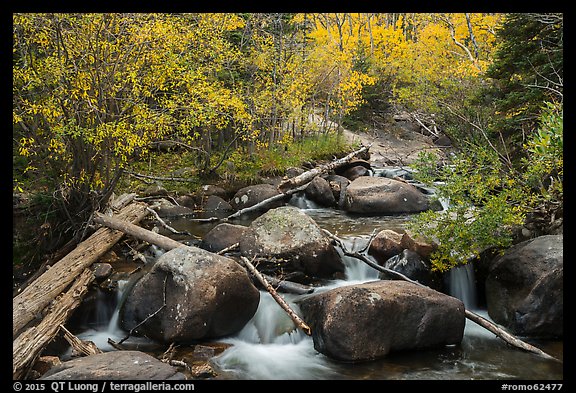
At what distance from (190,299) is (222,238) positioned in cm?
346

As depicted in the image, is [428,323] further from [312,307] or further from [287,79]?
[287,79]

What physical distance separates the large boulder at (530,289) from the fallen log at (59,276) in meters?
7.66

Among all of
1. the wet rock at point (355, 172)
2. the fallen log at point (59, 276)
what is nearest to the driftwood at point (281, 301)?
the fallen log at point (59, 276)

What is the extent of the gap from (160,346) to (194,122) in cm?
526

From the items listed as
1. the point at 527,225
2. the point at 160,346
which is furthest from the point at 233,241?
the point at 527,225

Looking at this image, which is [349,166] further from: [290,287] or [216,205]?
[290,287]

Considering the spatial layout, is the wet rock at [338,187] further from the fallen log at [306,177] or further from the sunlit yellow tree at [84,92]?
the sunlit yellow tree at [84,92]

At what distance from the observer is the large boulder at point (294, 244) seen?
9102mm

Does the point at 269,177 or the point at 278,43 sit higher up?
the point at 278,43

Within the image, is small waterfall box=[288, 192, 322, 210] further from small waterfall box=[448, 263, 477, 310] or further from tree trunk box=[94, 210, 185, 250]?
small waterfall box=[448, 263, 477, 310]

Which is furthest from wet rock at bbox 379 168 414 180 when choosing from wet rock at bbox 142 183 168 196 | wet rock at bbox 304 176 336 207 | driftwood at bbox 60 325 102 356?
driftwood at bbox 60 325 102 356

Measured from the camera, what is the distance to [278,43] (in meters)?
18.1

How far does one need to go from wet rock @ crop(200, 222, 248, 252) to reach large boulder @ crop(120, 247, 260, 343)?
8.80 ft

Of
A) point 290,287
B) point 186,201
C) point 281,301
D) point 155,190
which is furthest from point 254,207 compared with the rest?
point 281,301
